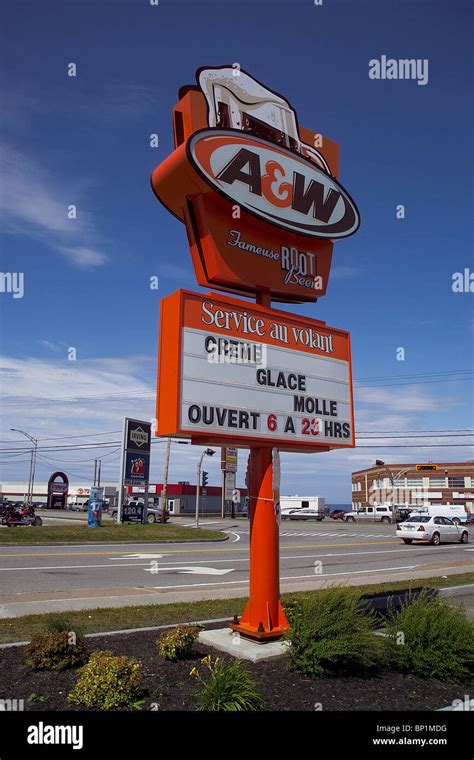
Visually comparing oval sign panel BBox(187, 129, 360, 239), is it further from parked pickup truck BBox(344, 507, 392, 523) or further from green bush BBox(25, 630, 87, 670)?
parked pickup truck BBox(344, 507, 392, 523)

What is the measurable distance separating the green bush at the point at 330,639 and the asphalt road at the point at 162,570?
18.1ft

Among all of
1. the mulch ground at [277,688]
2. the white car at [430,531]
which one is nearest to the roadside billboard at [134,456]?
the white car at [430,531]

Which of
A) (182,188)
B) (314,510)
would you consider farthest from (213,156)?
(314,510)

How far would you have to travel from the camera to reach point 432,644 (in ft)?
19.9

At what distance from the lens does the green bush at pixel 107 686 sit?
479 centimetres

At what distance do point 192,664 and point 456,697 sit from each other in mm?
2675

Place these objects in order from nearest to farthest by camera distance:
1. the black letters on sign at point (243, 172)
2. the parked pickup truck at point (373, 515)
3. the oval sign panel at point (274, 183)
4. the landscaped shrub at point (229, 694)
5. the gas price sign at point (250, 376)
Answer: the landscaped shrub at point (229, 694) → the gas price sign at point (250, 376) → the oval sign panel at point (274, 183) → the black letters on sign at point (243, 172) → the parked pickup truck at point (373, 515)

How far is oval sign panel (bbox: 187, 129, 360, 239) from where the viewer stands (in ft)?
24.9

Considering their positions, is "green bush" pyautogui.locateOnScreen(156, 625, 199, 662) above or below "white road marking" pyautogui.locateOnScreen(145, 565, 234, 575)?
above

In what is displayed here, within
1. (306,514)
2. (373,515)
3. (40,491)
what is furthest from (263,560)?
(40,491)

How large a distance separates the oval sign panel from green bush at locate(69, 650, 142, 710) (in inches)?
225

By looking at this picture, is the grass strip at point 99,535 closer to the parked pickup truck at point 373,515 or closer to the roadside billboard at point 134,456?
the roadside billboard at point 134,456

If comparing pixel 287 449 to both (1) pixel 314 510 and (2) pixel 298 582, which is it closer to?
(2) pixel 298 582

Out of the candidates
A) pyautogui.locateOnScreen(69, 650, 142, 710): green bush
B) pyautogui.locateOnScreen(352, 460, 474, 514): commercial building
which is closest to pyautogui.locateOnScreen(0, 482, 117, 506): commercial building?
pyautogui.locateOnScreen(352, 460, 474, 514): commercial building
